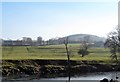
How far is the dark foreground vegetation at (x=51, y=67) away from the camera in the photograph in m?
16.2

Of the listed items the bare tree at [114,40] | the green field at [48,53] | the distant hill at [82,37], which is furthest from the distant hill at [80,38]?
the bare tree at [114,40]

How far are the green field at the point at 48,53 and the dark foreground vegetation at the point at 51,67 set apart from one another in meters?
1.22

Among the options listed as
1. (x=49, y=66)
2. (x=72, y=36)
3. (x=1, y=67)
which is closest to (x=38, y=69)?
(x=49, y=66)

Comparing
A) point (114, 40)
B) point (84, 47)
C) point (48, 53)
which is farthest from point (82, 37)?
point (114, 40)

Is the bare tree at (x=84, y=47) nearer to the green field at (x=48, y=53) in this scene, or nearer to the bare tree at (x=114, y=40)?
the green field at (x=48, y=53)

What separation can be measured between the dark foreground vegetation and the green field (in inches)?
47.9

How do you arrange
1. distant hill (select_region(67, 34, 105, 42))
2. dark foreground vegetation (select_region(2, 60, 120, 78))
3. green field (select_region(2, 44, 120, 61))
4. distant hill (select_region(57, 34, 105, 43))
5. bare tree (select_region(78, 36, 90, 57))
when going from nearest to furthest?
dark foreground vegetation (select_region(2, 60, 120, 78)) < green field (select_region(2, 44, 120, 61)) < bare tree (select_region(78, 36, 90, 57)) < distant hill (select_region(57, 34, 105, 43)) < distant hill (select_region(67, 34, 105, 42))

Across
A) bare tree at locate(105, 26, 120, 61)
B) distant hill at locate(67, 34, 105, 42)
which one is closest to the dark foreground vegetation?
bare tree at locate(105, 26, 120, 61)

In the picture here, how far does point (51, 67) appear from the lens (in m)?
17.2

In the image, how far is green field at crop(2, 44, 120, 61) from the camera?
65.8 ft

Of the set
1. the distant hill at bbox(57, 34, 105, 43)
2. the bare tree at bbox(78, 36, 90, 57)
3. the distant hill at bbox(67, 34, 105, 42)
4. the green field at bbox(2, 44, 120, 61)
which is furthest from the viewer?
the distant hill at bbox(67, 34, 105, 42)

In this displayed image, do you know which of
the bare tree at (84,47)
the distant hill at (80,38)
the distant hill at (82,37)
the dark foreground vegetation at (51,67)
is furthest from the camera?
the distant hill at (82,37)

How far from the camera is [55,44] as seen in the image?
83.7 feet

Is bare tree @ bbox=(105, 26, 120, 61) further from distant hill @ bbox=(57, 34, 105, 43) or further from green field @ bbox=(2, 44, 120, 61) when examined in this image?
distant hill @ bbox=(57, 34, 105, 43)
